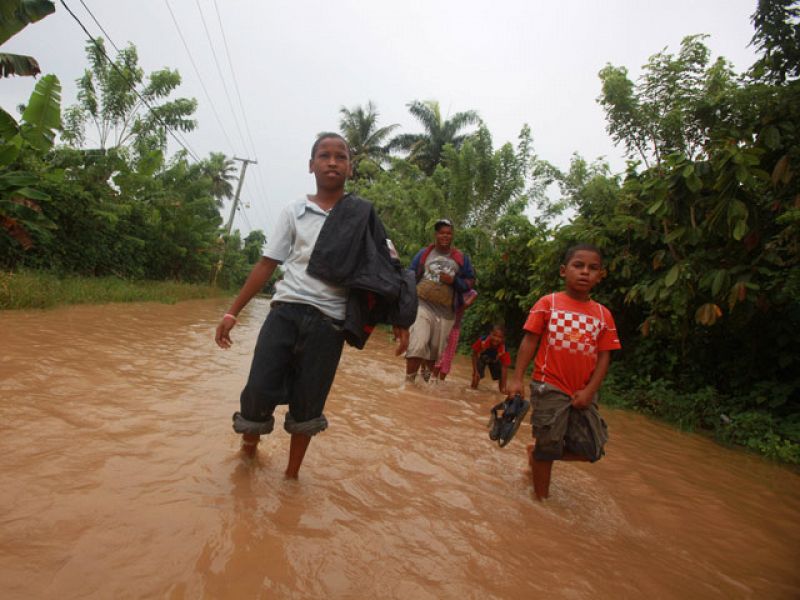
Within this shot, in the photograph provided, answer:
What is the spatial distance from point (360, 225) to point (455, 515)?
5.03ft

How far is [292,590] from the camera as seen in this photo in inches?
64.7

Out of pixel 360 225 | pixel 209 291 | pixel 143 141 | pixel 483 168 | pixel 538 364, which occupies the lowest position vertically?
pixel 209 291

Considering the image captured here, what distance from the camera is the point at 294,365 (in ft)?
8.29

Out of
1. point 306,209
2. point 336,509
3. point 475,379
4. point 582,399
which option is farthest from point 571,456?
point 475,379

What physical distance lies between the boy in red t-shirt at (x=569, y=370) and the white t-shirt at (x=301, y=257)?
1133mm

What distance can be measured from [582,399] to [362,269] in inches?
56.5

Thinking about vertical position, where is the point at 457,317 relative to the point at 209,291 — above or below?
above

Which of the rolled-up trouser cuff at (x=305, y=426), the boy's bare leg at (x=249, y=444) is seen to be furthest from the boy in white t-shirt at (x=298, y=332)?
the boy's bare leg at (x=249, y=444)

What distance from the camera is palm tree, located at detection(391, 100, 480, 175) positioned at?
25.3m

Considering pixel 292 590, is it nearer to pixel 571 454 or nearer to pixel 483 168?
pixel 571 454

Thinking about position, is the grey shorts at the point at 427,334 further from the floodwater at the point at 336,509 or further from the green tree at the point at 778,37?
the green tree at the point at 778,37

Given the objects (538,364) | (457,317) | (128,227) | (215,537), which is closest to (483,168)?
(457,317)

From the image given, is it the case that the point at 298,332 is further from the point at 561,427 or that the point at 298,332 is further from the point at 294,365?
the point at 561,427

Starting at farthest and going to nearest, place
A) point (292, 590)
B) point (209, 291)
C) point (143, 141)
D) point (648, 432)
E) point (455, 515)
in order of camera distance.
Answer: point (209, 291)
point (143, 141)
point (648, 432)
point (455, 515)
point (292, 590)
